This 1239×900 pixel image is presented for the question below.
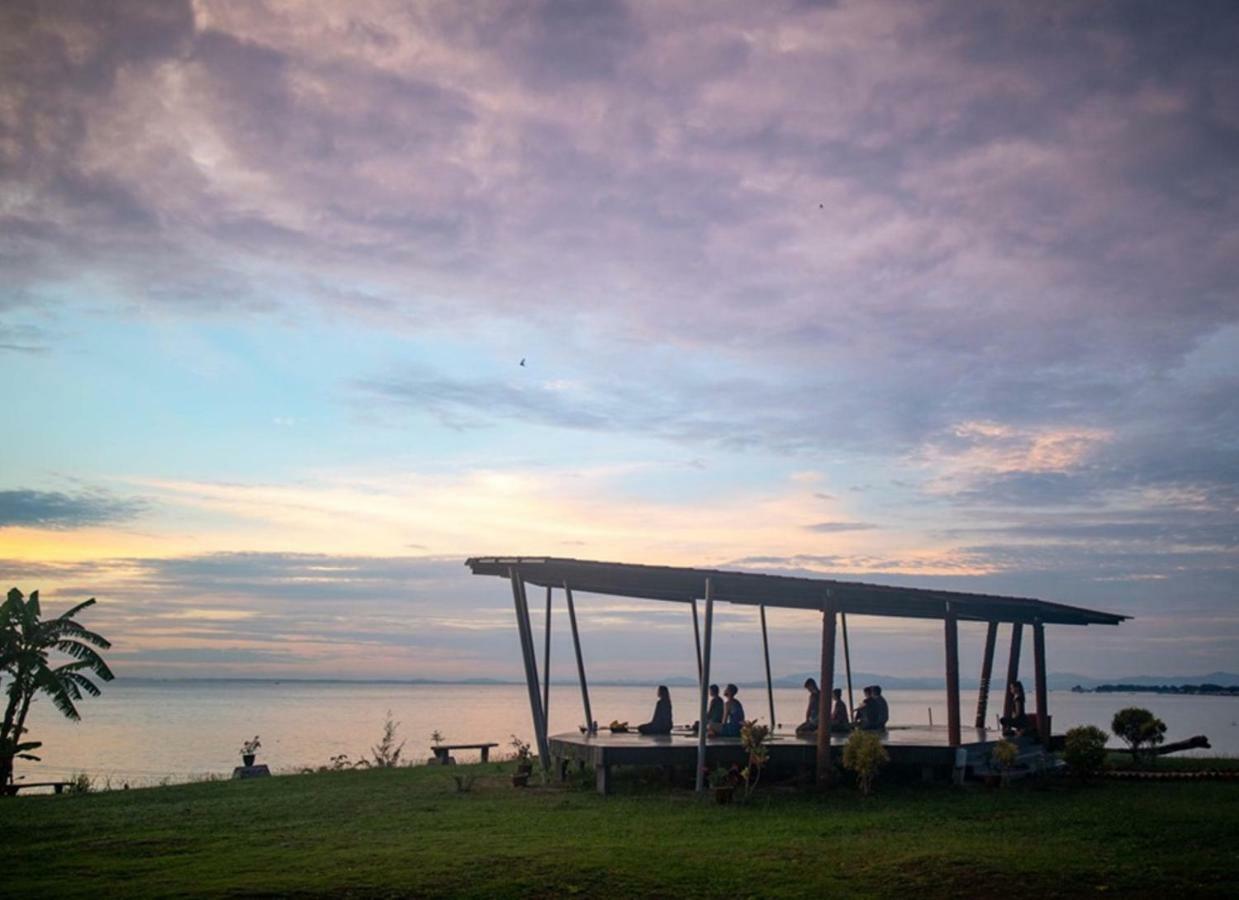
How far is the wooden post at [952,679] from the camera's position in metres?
19.5

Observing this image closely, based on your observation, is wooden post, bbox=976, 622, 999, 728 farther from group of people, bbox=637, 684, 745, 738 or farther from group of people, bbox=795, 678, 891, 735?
group of people, bbox=637, 684, 745, 738

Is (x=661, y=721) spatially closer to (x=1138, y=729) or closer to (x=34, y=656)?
(x=1138, y=729)

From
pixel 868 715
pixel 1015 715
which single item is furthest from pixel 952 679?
pixel 1015 715

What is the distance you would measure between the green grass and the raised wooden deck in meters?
0.59

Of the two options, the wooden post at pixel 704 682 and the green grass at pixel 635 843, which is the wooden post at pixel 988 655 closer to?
the green grass at pixel 635 843

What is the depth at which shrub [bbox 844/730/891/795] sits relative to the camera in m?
17.7

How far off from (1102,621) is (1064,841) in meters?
13.5

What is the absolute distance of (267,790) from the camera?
2094 centimetres

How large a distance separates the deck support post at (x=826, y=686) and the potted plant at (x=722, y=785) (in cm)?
197

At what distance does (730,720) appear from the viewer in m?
20.6

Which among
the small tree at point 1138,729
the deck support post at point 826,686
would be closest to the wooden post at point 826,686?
the deck support post at point 826,686

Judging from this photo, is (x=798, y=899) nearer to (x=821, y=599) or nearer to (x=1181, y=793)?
(x=1181, y=793)

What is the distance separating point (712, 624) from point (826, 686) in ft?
7.53

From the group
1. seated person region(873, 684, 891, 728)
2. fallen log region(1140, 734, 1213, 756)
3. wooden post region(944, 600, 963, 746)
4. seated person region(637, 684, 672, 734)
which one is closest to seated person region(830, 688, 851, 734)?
seated person region(873, 684, 891, 728)
